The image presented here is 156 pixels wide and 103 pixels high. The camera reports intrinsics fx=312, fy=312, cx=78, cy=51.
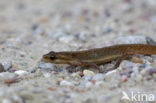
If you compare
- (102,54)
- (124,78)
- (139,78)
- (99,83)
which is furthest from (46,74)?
(139,78)

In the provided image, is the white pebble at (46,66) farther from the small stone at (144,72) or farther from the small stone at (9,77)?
the small stone at (144,72)

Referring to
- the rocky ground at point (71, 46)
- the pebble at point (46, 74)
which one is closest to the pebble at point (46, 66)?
the rocky ground at point (71, 46)

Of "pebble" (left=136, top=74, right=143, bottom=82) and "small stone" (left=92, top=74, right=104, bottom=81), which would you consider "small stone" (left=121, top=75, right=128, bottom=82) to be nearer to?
"pebble" (left=136, top=74, right=143, bottom=82)

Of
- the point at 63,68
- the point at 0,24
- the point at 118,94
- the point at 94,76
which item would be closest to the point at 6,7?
the point at 0,24

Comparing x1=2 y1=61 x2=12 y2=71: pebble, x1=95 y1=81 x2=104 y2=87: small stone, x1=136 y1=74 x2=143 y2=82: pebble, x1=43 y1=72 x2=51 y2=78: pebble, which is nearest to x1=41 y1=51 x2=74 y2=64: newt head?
x1=43 y1=72 x2=51 y2=78: pebble

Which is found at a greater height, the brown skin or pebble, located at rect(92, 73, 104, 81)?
the brown skin

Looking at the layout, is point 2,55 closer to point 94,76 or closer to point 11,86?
point 11,86
